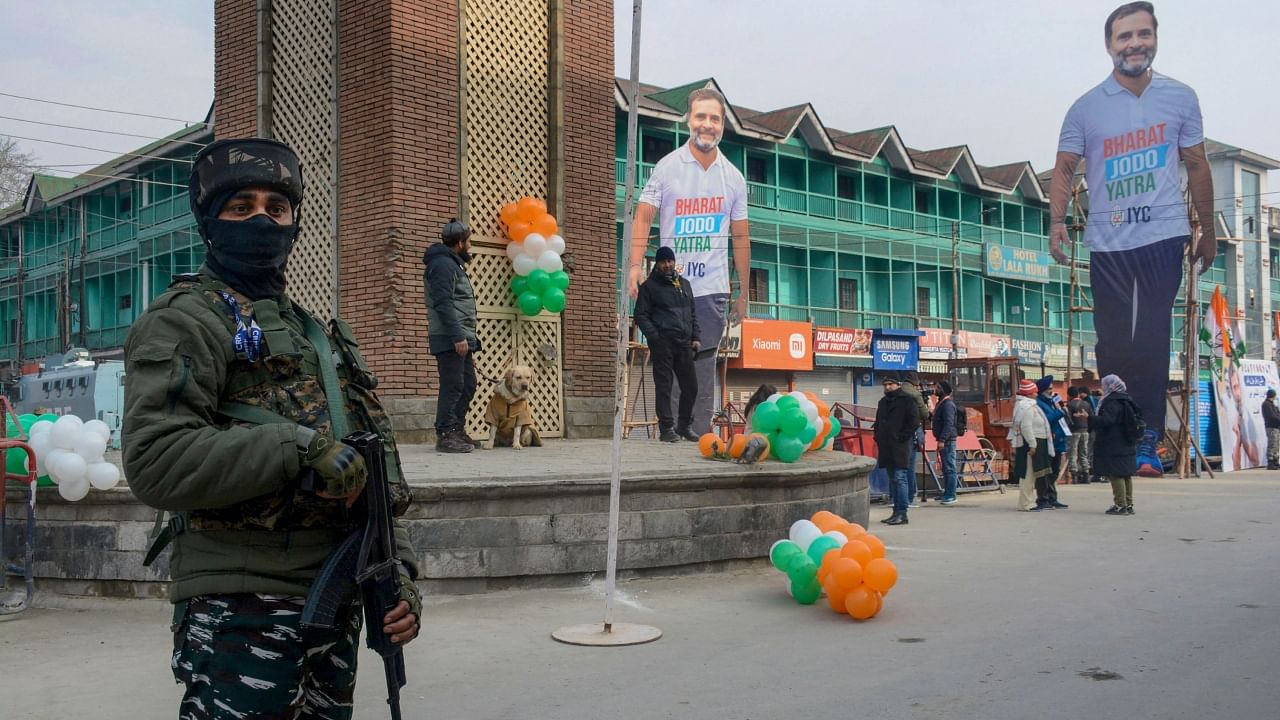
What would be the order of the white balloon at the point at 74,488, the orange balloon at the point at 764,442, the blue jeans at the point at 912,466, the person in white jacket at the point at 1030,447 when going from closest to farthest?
the white balloon at the point at 74,488
the orange balloon at the point at 764,442
the blue jeans at the point at 912,466
the person in white jacket at the point at 1030,447

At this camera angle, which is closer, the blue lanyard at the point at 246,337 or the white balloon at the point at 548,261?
the blue lanyard at the point at 246,337

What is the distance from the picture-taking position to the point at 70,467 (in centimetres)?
714

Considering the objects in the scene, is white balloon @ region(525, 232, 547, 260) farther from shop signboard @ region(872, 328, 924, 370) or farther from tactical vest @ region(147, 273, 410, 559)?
shop signboard @ region(872, 328, 924, 370)

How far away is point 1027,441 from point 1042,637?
870cm

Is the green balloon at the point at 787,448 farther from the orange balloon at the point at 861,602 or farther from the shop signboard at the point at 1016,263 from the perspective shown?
the shop signboard at the point at 1016,263

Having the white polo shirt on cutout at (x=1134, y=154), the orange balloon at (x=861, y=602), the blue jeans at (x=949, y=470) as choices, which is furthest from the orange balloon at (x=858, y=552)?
the white polo shirt on cutout at (x=1134, y=154)

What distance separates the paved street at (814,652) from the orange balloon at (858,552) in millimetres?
399

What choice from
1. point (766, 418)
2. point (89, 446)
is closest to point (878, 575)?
point (766, 418)

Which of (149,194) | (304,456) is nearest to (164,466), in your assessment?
(304,456)

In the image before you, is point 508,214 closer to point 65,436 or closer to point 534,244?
point 534,244

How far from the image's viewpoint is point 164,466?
2395 mm

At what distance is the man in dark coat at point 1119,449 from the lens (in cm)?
1366

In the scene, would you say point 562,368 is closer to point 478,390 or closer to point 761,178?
point 478,390

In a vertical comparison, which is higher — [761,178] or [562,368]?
[761,178]
